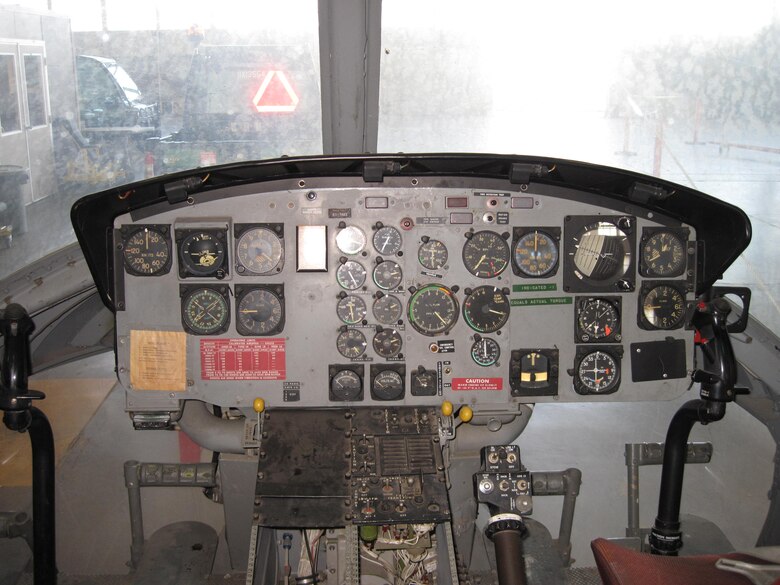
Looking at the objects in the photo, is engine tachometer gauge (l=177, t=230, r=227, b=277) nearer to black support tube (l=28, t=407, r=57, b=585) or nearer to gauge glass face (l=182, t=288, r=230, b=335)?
gauge glass face (l=182, t=288, r=230, b=335)

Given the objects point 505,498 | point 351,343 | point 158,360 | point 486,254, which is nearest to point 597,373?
point 486,254

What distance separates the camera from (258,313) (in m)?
3.17

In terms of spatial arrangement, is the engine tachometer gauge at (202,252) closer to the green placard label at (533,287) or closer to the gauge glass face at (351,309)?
the gauge glass face at (351,309)

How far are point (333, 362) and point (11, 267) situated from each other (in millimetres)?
1729

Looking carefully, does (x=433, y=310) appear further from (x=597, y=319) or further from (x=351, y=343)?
(x=597, y=319)

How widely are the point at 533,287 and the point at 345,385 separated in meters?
0.97

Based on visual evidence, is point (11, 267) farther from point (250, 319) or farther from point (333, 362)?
point (333, 362)

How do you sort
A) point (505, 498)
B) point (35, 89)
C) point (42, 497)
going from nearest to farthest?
1. point (505, 498)
2. point (42, 497)
3. point (35, 89)

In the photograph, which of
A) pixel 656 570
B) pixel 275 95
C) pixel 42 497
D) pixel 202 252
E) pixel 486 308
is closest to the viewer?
pixel 656 570

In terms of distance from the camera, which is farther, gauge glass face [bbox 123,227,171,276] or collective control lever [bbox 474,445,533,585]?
gauge glass face [bbox 123,227,171,276]

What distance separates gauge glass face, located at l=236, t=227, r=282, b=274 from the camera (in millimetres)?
3141

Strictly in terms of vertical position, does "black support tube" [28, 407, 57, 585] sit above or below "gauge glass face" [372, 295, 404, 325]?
below

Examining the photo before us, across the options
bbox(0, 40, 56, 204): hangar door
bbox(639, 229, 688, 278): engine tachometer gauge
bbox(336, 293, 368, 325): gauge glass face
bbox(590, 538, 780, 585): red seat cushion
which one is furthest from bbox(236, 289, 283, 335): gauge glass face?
bbox(590, 538, 780, 585): red seat cushion

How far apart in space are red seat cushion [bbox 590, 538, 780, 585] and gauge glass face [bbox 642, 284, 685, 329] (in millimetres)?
1637
